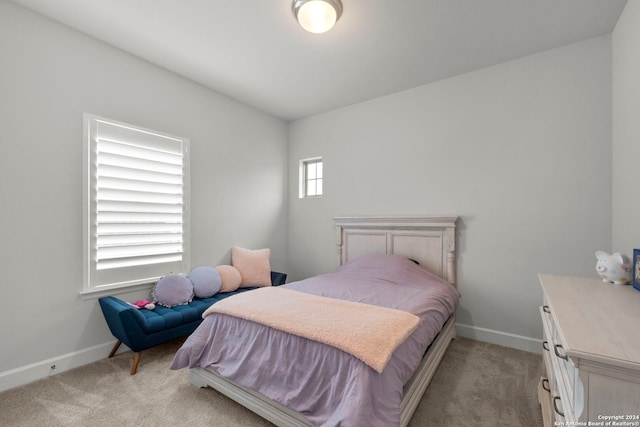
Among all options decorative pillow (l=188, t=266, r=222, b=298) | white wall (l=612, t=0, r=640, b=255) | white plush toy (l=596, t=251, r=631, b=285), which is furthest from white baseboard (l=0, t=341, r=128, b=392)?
white wall (l=612, t=0, r=640, b=255)

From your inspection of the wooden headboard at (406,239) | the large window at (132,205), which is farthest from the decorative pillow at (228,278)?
the wooden headboard at (406,239)

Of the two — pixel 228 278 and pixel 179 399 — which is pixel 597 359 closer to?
pixel 179 399

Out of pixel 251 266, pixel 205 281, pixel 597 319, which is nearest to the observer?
pixel 597 319

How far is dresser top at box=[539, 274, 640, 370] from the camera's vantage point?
0.84 m

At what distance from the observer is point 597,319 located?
1087 mm

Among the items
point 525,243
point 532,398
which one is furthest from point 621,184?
point 532,398

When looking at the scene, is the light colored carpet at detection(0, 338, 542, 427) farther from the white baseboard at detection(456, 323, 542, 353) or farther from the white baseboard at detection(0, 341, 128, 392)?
the white baseboard at detection(456, 323, 542, 353)

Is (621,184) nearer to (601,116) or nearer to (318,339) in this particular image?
(601,116)

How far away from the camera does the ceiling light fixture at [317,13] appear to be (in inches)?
75.5

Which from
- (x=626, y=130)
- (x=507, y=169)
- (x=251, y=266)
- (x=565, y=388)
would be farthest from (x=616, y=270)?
(x=251, y=266)

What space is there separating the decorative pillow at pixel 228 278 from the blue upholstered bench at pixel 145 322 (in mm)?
471

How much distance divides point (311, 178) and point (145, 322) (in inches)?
114

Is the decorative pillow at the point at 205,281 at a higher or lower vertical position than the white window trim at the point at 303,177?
lower

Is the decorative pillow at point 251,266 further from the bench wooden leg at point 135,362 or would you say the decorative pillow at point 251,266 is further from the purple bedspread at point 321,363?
the bench wooden leg at point 135,362
